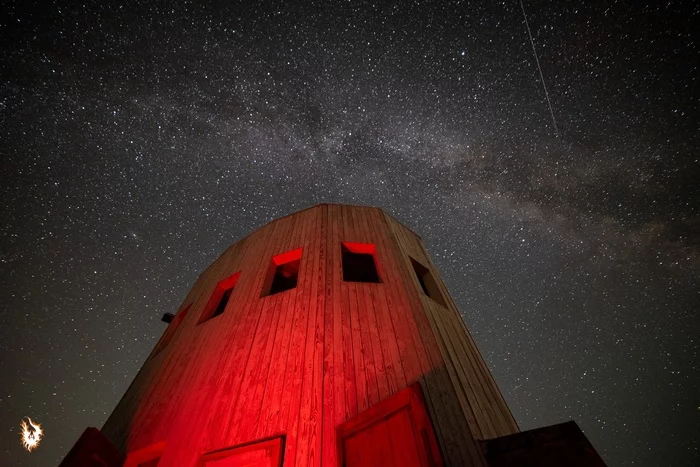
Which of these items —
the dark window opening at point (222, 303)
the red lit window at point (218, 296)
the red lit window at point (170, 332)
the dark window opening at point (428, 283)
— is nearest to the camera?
the dark window opening at point (428, 283)

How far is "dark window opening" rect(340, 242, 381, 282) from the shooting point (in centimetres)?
663

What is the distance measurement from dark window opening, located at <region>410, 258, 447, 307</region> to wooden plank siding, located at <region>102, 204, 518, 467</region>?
0.54 feet

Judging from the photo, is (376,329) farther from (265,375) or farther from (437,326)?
(265,375)

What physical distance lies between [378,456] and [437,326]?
2325mm

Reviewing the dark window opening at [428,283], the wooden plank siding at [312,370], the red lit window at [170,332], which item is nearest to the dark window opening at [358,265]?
the wooden plank siding at [312,370]

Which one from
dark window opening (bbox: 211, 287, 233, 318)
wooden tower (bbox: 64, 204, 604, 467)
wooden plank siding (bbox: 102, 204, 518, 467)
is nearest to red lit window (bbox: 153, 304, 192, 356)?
wooden tower (bbox: 64, 204, 604, 467)

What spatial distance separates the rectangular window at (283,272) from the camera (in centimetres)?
621

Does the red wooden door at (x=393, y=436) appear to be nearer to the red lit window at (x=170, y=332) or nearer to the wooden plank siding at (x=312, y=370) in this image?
the wooden plank siding at (x=312, y=370)

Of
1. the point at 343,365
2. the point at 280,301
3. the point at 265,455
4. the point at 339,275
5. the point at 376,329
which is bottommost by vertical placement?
the point at 265,455

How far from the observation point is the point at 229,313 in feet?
18.2

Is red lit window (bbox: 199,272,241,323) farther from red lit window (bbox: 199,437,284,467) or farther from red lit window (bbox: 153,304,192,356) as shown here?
red lit window (bbox: 199,437,284,467)

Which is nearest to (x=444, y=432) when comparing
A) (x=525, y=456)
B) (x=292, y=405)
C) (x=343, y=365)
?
(x=525, y=456)

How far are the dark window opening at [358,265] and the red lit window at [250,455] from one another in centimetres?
369

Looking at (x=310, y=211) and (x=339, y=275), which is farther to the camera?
(x=310, y=211)
